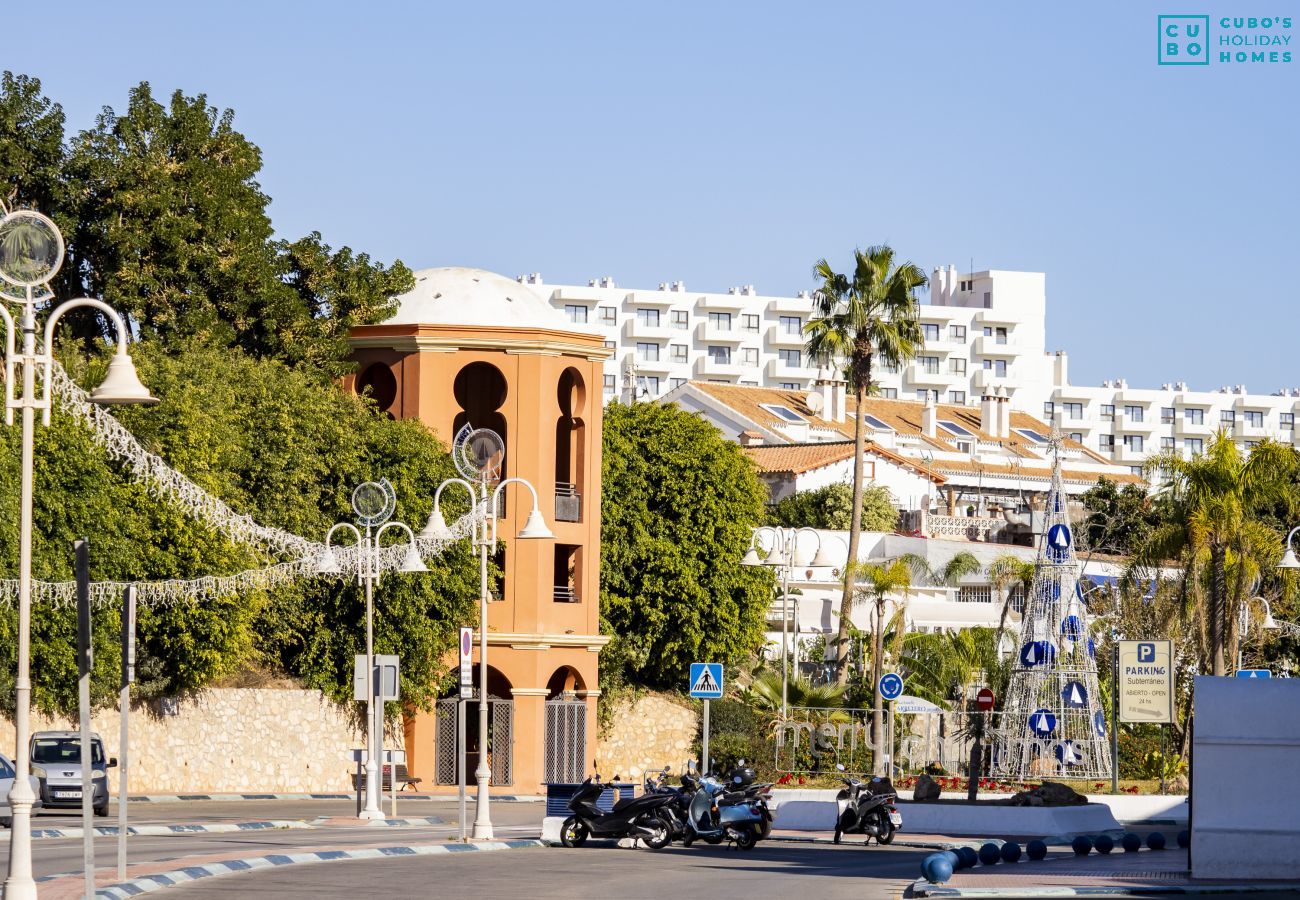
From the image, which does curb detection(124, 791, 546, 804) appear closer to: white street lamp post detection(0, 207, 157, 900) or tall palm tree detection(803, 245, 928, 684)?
tall palm tree detection(803, 245, 928, 684)

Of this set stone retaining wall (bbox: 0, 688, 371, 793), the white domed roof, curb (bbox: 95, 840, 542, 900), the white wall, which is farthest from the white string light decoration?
the white wall

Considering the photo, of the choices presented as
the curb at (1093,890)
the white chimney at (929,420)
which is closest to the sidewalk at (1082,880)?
the curb at (1093,890)

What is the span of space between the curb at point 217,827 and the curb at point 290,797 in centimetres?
714

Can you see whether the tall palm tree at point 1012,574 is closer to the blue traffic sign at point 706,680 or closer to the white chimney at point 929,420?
the blue traffic sign at point 706,680

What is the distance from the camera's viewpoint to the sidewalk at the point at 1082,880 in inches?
872

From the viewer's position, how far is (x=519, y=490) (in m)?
53.8

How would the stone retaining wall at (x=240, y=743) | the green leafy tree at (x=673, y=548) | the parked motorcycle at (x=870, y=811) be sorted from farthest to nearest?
1. the green leafy tree at (x=673, y=548)
2. the stone retaining wall at (x=240, y=743)
3. the parked motorcycle at (x=870, y=811)

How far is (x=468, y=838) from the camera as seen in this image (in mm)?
31719

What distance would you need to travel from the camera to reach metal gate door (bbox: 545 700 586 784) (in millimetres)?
53969

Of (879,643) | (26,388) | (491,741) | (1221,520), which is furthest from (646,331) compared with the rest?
(26,388)

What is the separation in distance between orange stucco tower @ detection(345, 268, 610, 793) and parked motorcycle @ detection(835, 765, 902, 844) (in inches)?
834

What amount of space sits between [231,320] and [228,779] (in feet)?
42.0

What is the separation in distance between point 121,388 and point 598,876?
371 inches

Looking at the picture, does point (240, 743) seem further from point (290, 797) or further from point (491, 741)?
point (491, 741)
